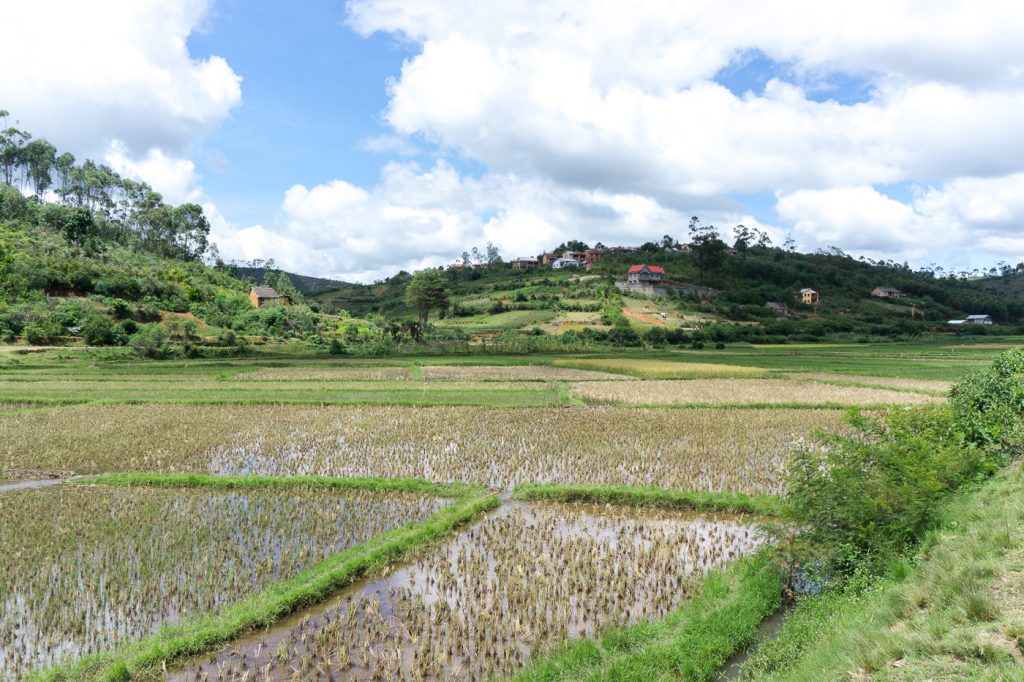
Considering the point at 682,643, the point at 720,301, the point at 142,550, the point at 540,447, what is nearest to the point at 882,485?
the point at 682,643

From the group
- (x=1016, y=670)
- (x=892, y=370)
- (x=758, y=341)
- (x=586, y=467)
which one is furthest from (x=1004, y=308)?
(x=1016, y=670)

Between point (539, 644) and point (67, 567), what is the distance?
7576mm

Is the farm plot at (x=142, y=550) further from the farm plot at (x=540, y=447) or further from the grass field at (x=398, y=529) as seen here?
the farm plot at (x=540, y=447)

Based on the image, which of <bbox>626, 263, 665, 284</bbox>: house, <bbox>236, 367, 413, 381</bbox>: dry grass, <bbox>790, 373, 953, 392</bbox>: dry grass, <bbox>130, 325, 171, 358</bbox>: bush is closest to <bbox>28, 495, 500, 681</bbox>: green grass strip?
<bbox>236, 367, 413, 381</bbox>: dry grass

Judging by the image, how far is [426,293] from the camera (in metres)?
80.7

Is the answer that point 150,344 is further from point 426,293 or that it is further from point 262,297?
point 426,293

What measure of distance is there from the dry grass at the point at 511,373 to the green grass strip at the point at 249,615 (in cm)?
2364

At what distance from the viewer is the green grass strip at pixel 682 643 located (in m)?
6.26

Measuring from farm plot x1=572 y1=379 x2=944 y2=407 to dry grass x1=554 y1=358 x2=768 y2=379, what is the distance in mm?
2604

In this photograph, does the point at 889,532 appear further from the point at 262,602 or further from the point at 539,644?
the point at 262,602

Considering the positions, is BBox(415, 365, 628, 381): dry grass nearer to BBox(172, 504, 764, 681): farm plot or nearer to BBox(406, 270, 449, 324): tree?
BBox(172, 504, 764, 681): farm plot

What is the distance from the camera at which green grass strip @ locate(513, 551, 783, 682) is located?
6.26 m

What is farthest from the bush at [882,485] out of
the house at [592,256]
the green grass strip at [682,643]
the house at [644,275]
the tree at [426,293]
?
the house at [592,256]

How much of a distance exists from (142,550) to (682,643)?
873 cm
